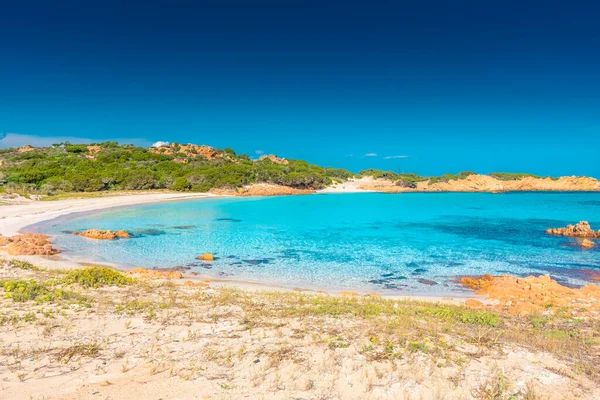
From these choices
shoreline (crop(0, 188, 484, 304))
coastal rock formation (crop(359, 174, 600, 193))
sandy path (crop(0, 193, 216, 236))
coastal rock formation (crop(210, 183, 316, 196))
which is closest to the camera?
shoreline (crop(0, 188, 484, 304))

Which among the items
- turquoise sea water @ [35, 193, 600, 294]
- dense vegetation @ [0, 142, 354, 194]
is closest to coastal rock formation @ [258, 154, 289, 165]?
dense vegetation @ [0, 142, 354, 194]

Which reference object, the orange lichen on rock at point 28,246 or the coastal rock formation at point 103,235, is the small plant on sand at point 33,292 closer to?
the orange lichen on rock at point 28,246

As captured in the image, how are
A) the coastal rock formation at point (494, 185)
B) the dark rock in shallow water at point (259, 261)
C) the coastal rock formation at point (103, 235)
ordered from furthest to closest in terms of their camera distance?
the coastal rock formation at point (494, 185) < the coastal rock formation at point (103, 235) < the dark rock in shallow water at point (259, 261)

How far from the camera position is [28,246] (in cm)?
1367

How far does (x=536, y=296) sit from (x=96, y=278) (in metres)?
10.6

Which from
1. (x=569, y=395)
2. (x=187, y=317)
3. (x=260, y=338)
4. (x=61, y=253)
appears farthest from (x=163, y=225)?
(x=569, y=395)

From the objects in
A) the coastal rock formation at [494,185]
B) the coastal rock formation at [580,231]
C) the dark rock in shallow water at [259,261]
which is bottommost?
the dark rock in shallow water at [259,261]

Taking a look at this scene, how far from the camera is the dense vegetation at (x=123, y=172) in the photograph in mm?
43969

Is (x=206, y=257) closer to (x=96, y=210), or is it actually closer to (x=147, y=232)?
(x=147, y=232)

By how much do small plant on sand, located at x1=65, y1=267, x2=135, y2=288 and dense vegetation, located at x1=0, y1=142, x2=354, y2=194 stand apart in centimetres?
3834

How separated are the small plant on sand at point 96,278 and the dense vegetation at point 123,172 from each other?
3834cm

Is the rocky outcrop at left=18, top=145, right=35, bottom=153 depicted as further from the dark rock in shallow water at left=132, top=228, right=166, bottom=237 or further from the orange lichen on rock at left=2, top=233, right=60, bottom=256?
the orange lichen on rock at left=2, top=233, right=60, bottom=256

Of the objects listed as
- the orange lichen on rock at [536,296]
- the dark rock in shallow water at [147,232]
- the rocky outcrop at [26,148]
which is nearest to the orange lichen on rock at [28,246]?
the dark rock in shallow water at [147,232]

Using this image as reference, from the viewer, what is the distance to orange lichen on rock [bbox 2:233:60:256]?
13.2m
